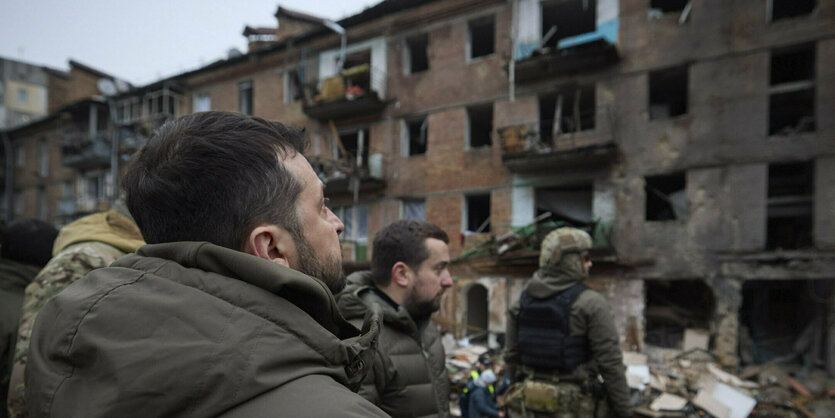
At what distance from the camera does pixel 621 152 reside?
1259 cm

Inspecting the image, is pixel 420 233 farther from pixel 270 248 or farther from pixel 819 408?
pixel 819 408

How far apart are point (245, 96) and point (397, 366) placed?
20499 mm

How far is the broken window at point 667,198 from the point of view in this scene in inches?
484

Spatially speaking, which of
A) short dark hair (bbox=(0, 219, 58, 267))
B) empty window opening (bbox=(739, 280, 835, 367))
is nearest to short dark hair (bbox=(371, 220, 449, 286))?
short dark hair (bbox=(0, 219, 58, 267))

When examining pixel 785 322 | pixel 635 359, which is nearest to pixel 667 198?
pixel 635 359

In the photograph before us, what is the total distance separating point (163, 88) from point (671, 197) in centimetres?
2349

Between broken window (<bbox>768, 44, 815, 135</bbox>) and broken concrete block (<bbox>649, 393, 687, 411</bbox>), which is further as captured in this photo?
broken window (<bbox>768, 44, 815, 135</bbox>)

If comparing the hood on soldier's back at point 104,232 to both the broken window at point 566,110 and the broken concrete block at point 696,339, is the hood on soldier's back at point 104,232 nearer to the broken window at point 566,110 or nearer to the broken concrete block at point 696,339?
the broken window at point 566,110

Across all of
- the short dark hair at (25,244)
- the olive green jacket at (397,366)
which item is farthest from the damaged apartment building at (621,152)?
the short dark hair at (25,244)

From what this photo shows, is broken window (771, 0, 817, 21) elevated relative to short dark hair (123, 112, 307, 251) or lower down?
elevated

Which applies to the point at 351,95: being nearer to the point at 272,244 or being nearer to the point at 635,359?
the point at 635,359

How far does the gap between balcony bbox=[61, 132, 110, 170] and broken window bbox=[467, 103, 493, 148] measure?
67.2 ft

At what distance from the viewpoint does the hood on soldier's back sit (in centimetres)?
281

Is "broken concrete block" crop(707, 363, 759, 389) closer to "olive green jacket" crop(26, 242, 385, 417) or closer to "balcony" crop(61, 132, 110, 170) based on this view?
"olive green jacket" crop(26, 242, 385, 417)
